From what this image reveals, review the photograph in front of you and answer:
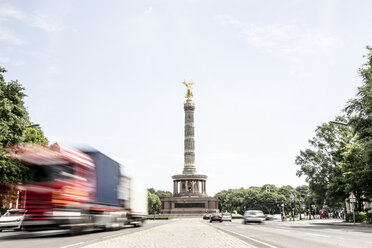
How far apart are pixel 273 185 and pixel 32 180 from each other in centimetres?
14594

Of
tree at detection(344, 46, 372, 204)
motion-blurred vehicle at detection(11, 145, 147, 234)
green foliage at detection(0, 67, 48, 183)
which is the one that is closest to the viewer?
motion-blurred vehicle at detection(11, 145, 147, 234)

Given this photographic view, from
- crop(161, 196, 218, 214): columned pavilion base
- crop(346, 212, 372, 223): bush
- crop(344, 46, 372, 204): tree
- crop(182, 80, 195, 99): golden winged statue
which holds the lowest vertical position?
crop(346, 212, 372, 223): bush

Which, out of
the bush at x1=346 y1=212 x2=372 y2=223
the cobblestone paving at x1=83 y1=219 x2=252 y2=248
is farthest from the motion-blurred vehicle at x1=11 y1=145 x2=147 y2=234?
the bush at x1=346 y1=212 x2=372 y2=223

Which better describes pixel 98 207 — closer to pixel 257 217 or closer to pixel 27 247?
pixel 27 247

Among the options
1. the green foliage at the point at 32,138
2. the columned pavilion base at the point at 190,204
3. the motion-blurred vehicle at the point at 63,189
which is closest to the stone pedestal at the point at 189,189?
the columned pavilion base at the point at 190,204

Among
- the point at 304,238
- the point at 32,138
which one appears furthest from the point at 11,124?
the point at 304,238

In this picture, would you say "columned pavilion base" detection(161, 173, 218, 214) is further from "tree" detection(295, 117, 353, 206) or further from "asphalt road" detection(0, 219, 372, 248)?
"asphalt road" detection(0, 219, 372, 248)

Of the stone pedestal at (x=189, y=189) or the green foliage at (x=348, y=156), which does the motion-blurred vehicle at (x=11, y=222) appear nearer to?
the green foliage at (x=348, y=156)

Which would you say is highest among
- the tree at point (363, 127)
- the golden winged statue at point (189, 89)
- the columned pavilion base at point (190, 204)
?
the golden winged statue at point (189, 89)

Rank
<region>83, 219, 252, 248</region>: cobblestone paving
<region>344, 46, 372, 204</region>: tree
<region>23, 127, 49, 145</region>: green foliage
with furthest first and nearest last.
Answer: <region>23, 127, 49, 145</region>: green foliage
<region>344, 46, 372, 204</region>: tree
<region>83, 219, 252, 248</region>: cobblestone paving

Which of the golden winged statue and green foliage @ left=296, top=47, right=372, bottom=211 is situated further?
the golden winged statue

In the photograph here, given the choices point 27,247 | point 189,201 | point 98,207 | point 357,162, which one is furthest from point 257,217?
point 189,201

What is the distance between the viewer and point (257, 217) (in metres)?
35.3

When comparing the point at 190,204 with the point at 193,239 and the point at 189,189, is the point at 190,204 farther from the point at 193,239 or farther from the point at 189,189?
the point at 193,239
